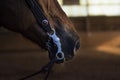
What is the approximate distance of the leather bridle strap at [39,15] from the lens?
121 inches

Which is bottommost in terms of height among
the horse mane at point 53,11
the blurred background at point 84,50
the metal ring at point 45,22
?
the blurred background at point 84,50

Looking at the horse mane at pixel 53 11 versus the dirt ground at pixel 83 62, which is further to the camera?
the dirt ground at pixel 83 62

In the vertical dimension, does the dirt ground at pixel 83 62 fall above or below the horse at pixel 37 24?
below

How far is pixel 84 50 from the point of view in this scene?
1207cm

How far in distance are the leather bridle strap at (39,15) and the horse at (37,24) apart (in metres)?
0.01

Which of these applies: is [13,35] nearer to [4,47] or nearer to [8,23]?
[4,47]

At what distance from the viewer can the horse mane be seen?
314cm

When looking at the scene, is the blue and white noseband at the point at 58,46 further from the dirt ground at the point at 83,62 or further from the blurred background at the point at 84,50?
the blurred background at the point at 84,50

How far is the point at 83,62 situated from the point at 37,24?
6.95 m

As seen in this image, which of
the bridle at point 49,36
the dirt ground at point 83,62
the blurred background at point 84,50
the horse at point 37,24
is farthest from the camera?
the blurred background at point 84,50

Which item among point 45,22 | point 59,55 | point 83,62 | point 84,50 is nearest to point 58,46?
point 59,55

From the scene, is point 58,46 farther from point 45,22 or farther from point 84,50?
point 84,50

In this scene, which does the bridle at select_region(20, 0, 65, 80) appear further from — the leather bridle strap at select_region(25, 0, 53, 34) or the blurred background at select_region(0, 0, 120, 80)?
the blurred background at select_region(0, 0, 120, 80)

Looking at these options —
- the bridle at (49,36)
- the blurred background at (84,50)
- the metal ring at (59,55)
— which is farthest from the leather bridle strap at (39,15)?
the blurred background at (84,50)
